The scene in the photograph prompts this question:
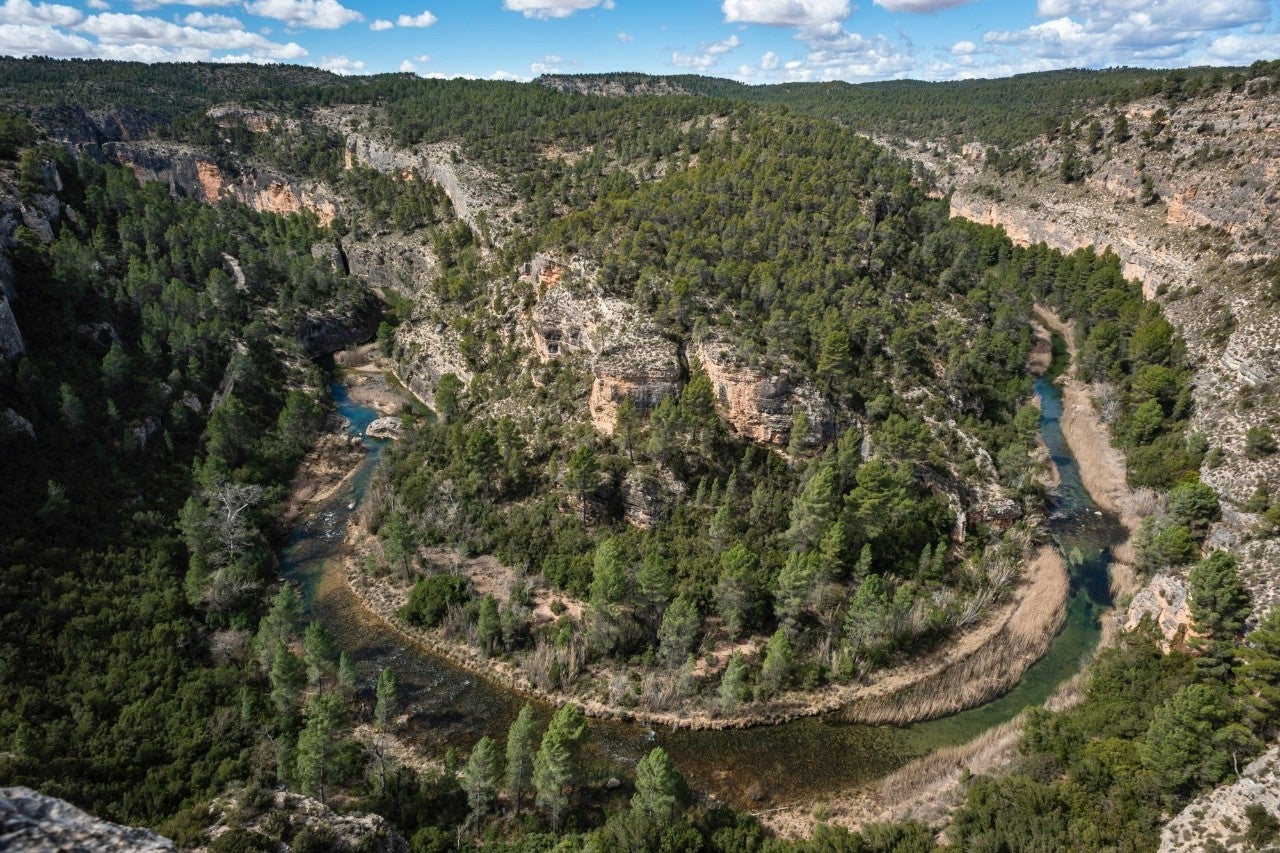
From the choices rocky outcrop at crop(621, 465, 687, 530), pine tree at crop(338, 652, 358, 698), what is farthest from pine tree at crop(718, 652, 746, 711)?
pine tree at crop(338, 652, 358, 698)

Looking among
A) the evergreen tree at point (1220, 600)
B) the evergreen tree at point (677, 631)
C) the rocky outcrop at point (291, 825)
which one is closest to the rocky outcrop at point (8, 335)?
the rocky outcrop at point (291, 825)

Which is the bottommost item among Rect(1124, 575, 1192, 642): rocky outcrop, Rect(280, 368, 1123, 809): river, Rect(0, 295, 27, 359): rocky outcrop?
Rect(280, 368, 1123, 809): river

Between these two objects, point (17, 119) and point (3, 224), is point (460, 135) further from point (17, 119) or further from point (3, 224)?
point (3, 224)

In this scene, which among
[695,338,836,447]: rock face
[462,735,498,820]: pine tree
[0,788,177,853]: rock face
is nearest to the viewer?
[0,788,177,853]: rock face

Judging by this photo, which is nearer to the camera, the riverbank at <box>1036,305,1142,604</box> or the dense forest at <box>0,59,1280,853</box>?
the dense forest at <box>0,59,1280,853</box>

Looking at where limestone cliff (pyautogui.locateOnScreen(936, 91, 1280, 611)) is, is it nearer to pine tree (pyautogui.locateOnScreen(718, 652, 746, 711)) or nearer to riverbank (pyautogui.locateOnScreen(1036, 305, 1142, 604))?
riverbank (pyautogui.locateOnScreen(1036, 305, 1142, 604))

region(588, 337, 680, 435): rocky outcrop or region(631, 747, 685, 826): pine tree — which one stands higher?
region(588, 337, 680, 435): rocky outcrop

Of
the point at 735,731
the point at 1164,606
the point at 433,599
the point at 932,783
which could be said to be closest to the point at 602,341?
the point at 433,599
